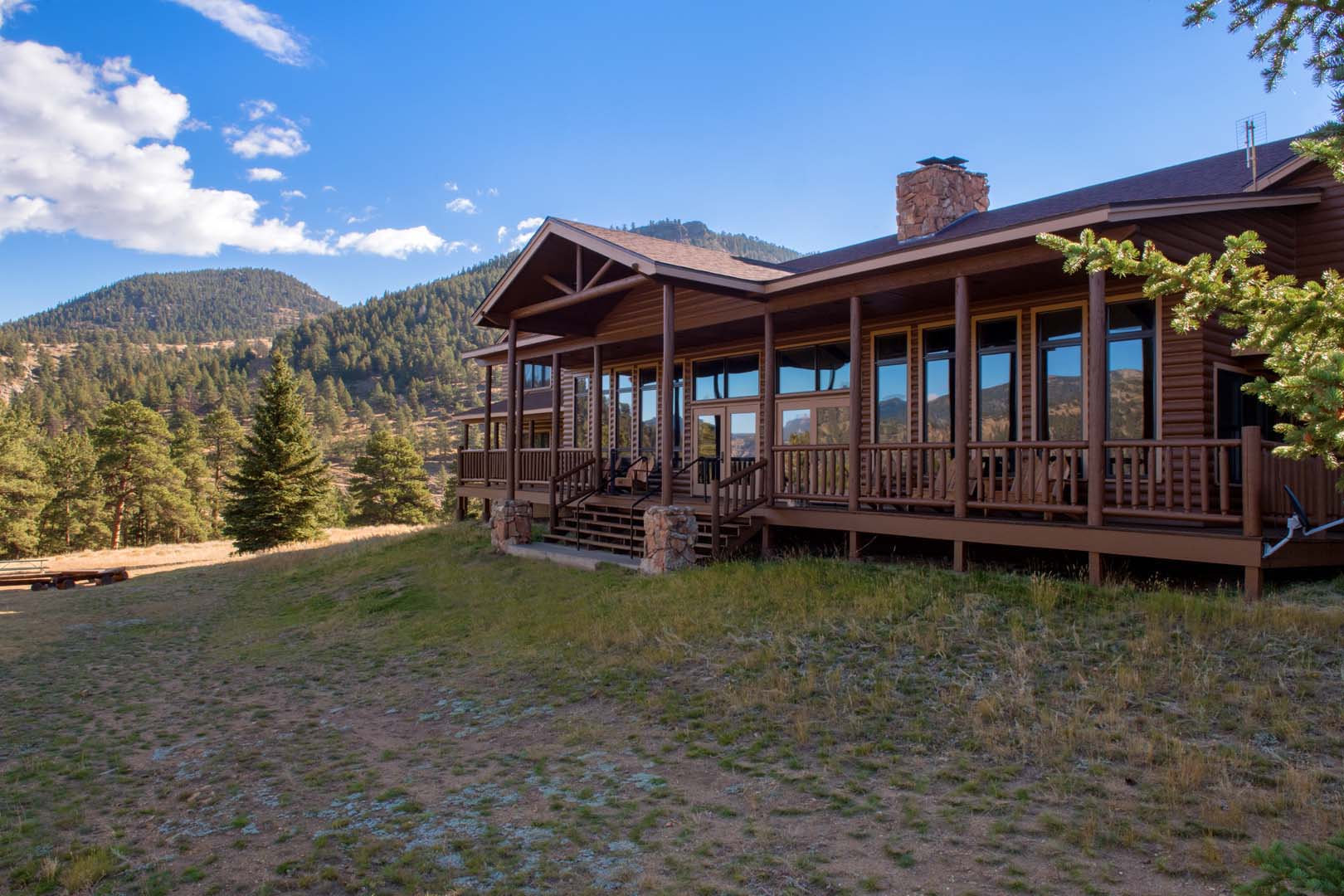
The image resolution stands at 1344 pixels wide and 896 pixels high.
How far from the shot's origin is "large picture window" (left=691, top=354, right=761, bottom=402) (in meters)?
16.0

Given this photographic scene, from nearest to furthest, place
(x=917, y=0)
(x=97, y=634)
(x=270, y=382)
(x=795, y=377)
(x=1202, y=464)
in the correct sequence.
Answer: (x=1202, y=464) → (x=97, y=634) → (x=795, y=377) → (x=917, y=0) → (x=270, y=382)

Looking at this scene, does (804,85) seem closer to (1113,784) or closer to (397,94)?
(1113,784)

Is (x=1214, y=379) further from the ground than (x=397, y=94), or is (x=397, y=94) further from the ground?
(x=397, y=94)

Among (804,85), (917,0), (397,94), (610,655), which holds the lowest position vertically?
(610,655)

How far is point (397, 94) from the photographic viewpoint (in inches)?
1939

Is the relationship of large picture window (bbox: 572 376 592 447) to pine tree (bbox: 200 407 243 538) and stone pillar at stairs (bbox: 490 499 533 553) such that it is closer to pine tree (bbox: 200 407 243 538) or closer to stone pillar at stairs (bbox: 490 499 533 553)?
stone pillar at stairs (bbox: 490 499 533 553)

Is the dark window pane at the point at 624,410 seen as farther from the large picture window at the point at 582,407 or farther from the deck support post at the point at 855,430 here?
the deck support post at the point at 855,430

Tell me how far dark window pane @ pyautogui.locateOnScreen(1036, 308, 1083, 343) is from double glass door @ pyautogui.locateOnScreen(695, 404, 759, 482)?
6.08 meters

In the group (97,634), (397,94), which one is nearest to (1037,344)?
(97,634)

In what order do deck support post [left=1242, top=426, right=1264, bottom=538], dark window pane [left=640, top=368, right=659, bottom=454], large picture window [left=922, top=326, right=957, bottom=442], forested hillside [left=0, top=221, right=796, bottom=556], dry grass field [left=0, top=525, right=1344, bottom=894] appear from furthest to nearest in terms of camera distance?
forested hillside [left=0, top=221, right=796, bottom=556] → dark window pane [left=640, top=368, right=659, bottom=454] → large picture window [left=922, top=326, right=957, bottom=442] → deck support post [left=1242, top=426, right=1264, bottom=538] → dry grass field [left=0, top=525, right=1344, bottom=894]

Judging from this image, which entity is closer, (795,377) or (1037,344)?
(1037,344)

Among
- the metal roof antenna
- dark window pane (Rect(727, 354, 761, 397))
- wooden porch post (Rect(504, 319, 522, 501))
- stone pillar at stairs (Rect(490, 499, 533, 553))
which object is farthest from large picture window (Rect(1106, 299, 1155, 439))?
wooden porch post (Rect(504, 319, 522, 501))

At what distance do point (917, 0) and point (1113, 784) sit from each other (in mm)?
16708

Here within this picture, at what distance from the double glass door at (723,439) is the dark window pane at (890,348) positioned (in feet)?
10.7
